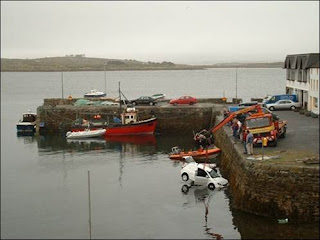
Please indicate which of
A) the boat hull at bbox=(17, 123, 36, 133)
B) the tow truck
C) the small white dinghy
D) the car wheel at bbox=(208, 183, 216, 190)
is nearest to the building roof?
the tow truck

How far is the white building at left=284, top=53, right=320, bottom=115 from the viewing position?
4312 cm

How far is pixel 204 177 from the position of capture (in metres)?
28.5

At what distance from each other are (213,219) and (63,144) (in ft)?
83.4

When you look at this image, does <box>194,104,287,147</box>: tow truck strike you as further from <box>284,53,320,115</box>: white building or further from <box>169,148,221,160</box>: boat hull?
<box>284,53,320,115</box>: white building

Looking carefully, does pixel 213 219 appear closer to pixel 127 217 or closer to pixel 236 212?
pixel 236 212

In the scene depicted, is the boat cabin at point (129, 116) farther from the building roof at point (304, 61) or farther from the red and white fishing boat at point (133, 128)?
the building roof at point (304, 61)

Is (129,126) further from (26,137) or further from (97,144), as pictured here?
(26,137)

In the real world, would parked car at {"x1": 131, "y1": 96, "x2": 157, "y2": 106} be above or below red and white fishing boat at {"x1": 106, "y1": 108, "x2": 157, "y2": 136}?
above

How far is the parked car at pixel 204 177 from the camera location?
2803 centimetres

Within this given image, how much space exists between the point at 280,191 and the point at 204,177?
751cm

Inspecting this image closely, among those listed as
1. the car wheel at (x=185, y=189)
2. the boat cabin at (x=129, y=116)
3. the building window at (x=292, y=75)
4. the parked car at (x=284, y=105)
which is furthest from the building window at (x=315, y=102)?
the car wheel at (x=185, y=189)

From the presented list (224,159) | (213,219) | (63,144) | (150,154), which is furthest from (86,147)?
(213,219)

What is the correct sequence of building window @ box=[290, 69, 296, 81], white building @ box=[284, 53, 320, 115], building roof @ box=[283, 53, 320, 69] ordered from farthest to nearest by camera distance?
1. building window @ box=[290, 69, 296, 81]
2. building roof @ box=[283, 53, 320, 69]
3. white building @ box=[284, 53, 320, 115]

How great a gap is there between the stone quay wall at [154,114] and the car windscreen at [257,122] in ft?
65.8
